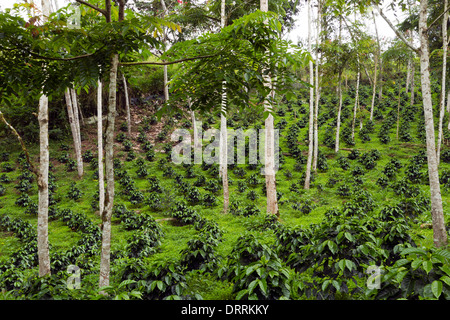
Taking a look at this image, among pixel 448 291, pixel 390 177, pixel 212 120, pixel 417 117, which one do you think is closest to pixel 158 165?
pixel 212 120

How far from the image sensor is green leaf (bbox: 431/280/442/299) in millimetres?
1983

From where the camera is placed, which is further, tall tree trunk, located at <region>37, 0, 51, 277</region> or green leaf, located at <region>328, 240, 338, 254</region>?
tall tree trunk, located at <region>37, 0, 51, 277</region>

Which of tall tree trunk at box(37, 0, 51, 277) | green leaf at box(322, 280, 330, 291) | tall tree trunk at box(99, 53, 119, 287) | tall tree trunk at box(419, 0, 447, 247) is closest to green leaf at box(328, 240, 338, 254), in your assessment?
green leaf at box(322, 280, 330, 291)

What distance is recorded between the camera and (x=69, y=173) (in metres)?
15.1

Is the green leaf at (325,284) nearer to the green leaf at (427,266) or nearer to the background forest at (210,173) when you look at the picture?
the background forest at (210,173)

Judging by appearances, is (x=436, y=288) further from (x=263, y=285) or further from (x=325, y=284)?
(x=263, y=285)

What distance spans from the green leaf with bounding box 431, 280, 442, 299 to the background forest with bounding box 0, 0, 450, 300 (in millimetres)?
19

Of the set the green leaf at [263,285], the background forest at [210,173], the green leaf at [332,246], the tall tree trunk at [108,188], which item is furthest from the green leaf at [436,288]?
the tall tree trunk at [108,188]

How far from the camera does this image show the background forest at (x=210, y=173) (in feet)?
9.62

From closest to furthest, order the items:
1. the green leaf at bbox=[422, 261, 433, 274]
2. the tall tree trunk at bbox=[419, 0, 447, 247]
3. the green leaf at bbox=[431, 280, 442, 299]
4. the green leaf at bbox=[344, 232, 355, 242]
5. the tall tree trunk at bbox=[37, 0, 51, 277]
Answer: the green leaf at bbox=[431, 280, 442, 299] < the green leaf at bbox=[422, 261, 433, 274] < the green leaf at bbox=[344, 232, 355, 242] < the tall tree trunk at bbox=[37, 0, 51, 277] < the tall tree trunk at bbox=[419, 0, 447, 247]

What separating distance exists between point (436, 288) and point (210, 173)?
1336cm

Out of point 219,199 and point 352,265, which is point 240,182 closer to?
point 219,199

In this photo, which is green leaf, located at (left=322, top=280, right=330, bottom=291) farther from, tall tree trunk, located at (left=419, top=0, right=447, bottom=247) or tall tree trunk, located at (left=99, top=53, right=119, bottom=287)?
tall tree trunk, located at (left=419, top=0, right=447, bottom=247)

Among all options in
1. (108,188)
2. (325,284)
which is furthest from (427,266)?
(108,188)
